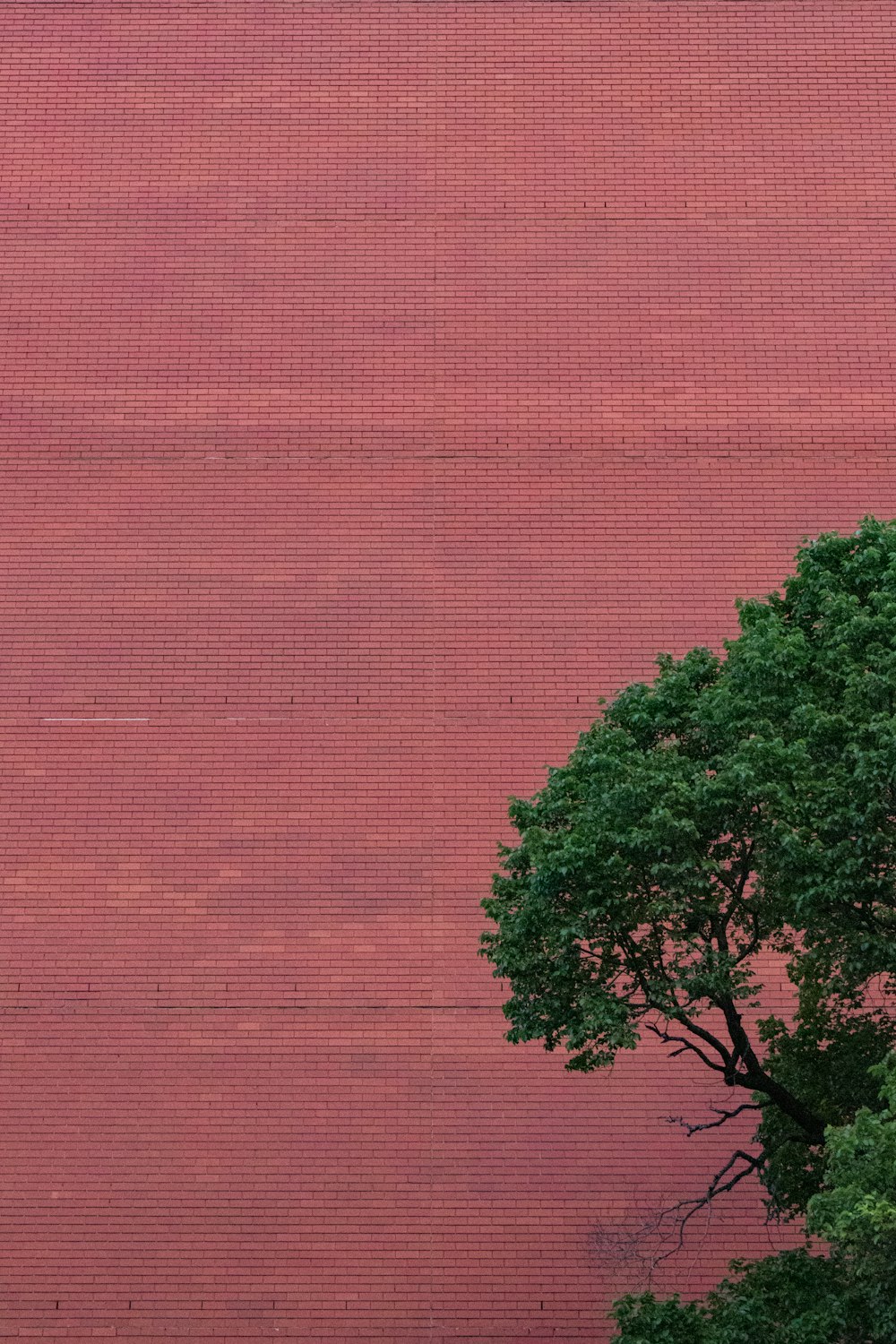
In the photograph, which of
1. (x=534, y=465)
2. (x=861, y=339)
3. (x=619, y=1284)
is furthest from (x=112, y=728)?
(x=861, y=339)

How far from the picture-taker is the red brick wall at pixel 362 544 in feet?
49.5

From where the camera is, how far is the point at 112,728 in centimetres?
1684

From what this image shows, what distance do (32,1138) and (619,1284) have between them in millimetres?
6138

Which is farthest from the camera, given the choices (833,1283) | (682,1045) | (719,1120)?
(682,1045)

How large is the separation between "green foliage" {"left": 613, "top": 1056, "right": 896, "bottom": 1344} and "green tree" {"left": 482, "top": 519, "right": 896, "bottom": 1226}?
0.99 m

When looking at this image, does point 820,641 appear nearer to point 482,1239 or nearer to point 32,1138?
point 482,1239

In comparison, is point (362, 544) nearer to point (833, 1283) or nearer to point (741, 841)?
point (741, 841)

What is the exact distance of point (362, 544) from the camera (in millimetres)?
17672

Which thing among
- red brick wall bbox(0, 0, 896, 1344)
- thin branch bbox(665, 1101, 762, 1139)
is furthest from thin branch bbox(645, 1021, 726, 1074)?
red brick wall bbox(0, 0, 896, 1344)

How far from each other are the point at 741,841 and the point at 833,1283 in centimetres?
321

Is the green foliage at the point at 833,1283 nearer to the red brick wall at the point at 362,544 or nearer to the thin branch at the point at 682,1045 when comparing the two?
the thin branch at the point at 682,1045

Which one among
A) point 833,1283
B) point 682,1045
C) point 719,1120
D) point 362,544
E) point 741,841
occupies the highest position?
point 362,544

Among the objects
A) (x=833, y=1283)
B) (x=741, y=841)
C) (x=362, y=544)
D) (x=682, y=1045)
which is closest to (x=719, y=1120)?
(x=682, y=1045)

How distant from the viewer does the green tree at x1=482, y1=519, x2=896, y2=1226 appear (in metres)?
10.6
